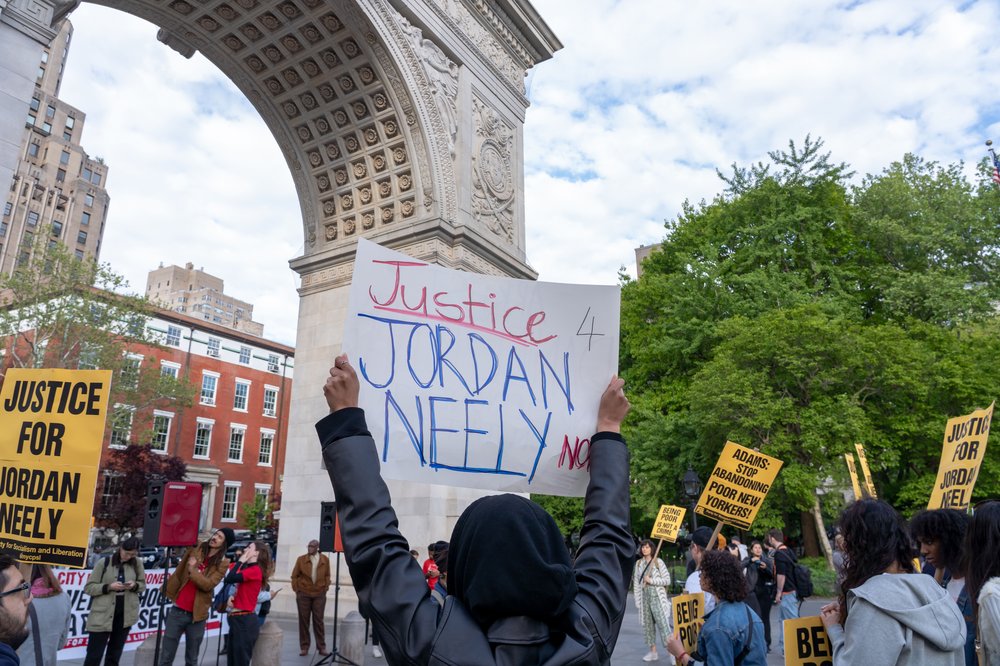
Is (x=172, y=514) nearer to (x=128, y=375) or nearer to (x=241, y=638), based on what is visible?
(x=241, y=638)

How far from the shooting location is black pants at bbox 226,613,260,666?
301 inches

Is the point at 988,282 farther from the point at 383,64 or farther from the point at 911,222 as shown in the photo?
the point at 383,64

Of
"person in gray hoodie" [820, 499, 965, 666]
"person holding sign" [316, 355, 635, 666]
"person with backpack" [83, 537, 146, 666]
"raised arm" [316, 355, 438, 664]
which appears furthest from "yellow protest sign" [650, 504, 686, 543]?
"raised arm" [316, 355, 438, 664]

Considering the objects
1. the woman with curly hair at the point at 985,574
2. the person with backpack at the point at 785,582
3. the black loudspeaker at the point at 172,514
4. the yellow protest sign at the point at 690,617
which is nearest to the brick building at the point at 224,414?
the black loudspeaker at the point at 172,514

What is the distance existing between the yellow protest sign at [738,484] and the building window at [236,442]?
139ft

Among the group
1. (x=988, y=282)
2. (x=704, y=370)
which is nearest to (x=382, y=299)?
(x=704, y=370)

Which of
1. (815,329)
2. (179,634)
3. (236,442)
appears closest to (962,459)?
(179,634)

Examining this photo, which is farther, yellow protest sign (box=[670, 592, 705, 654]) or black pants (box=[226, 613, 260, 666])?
black pants (box=[226, 613, 260, 666])

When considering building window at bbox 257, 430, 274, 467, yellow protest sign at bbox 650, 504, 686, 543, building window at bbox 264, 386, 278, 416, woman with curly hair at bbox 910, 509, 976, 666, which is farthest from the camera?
building window at bbox 264, 386, 278, 416

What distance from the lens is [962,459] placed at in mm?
6426

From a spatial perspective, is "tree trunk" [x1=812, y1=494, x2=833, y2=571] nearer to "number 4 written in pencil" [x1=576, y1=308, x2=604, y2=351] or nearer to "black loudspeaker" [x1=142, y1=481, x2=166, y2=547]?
"black loudspeaker" [x1=142, y1=481, x2=166, y2=547]

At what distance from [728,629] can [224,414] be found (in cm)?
4553

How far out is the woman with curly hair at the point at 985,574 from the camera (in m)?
2.81

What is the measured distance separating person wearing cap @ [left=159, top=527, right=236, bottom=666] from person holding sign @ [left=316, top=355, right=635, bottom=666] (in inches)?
259
